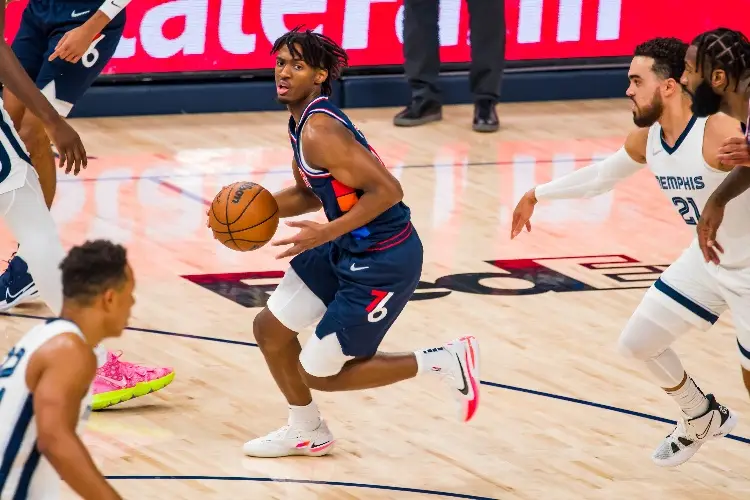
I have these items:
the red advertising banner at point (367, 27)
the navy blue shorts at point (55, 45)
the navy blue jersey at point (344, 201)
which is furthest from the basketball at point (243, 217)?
the red advertising banner at point (367, 27)

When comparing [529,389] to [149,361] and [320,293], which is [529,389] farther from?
[149,361]

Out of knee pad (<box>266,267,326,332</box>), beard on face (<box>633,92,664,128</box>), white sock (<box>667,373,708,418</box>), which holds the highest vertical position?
beard on face (<box>633,92,664,128</box>)

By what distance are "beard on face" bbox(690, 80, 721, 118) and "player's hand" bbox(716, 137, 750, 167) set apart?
0.36m

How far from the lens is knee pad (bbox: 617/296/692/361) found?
5016 mm

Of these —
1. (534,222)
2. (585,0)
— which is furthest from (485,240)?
(585,0)

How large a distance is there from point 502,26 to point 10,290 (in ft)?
16.4

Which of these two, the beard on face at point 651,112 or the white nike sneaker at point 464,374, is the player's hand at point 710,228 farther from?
the white nike sneaker at point 464,374

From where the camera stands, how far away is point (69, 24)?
255 inches

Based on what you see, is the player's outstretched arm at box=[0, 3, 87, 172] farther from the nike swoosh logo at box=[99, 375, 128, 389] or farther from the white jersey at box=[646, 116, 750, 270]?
the white jersey at box=[646, 116, 750, 270]

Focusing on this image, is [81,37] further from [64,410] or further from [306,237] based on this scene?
[64,410]

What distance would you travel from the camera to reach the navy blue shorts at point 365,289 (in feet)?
16.2

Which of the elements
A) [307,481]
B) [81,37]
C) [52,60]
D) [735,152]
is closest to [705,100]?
[735,152]

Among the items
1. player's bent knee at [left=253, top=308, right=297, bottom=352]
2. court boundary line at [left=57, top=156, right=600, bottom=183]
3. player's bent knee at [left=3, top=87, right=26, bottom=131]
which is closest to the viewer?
player's bent knee at [left=253, top=308, right=297, bottom=352]

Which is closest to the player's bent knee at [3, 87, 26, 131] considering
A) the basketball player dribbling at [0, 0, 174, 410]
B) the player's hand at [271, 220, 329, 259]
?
the basketball player dribbling at [0, 0, 174, 410]
